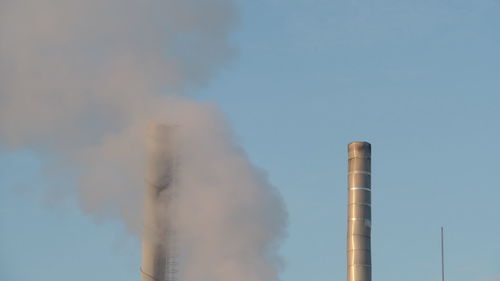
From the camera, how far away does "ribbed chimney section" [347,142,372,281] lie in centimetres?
4247

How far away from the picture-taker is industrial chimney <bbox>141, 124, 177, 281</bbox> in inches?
1720

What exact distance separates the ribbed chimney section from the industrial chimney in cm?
668

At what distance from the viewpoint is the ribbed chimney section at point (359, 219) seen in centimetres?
4247

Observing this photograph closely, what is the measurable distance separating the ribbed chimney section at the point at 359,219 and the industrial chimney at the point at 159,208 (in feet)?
21.9

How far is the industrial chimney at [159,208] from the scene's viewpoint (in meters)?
43.7

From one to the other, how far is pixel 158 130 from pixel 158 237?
3989mm

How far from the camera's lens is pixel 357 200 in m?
42.7

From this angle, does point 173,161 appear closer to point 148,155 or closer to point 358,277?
point 148,155

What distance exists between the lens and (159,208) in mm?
44188

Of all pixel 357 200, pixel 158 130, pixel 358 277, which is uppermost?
pixel 158 130

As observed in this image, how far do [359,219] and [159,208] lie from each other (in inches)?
292

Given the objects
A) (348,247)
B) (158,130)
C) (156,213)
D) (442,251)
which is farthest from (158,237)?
(442,251)

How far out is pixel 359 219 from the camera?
42.6 metres

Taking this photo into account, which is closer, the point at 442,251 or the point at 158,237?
the point at 158,237
